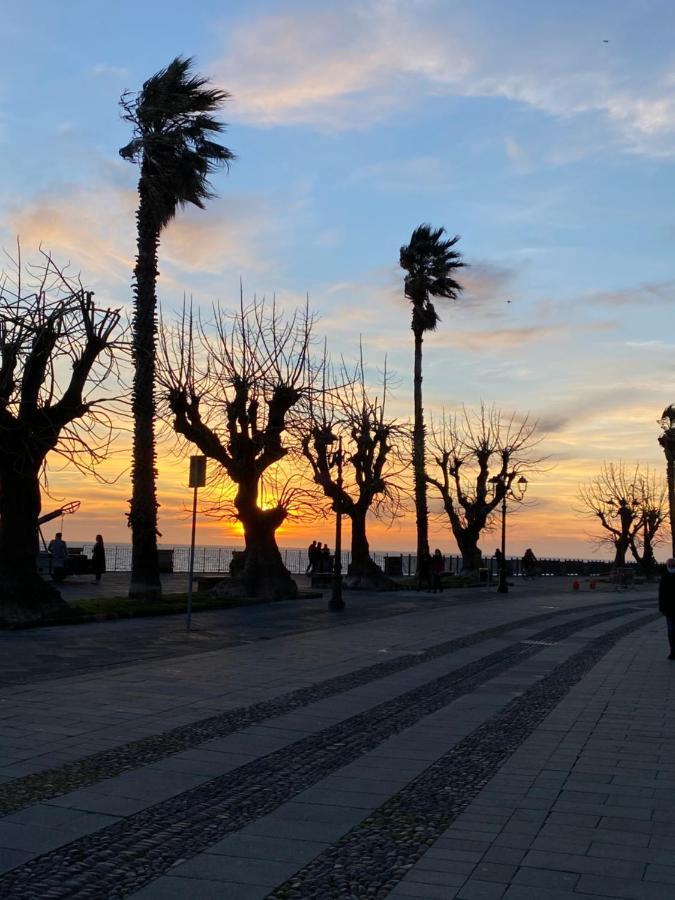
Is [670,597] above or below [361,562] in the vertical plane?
below

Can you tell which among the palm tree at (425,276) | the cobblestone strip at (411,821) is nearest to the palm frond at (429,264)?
the palm tree at (425,276)

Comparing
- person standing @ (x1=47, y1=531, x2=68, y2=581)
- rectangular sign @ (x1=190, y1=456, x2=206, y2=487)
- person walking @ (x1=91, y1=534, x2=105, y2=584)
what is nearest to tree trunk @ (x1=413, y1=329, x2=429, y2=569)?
Answer: person walking @ (x1=91, y1=534, x2=105, y2=584)

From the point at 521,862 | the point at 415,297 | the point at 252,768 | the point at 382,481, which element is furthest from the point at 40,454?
the point at 415,297

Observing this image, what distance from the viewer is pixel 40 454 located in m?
18.9

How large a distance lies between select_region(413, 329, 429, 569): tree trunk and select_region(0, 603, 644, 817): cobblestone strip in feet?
92.7

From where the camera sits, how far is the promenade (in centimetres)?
556

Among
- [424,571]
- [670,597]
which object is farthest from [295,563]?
[670,597]

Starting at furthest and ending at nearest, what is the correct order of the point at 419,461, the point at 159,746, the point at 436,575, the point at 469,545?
the point at 469,545 → the point at 419,461 → the point at 436,575 → the point at 159,746

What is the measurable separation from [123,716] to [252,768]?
257cm

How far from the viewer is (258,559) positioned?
94.8ft

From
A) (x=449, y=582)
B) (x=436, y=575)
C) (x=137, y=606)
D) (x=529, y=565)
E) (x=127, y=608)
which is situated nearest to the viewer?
(x=127, y=608)

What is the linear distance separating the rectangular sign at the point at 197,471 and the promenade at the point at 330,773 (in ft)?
11.2

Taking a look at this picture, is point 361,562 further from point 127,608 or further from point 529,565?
point 529,565

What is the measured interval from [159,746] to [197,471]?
1076cm
